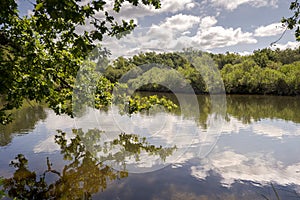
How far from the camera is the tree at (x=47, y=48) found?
116 inches

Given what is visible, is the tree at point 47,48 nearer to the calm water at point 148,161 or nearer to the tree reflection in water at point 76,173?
the calm water at point 148,161

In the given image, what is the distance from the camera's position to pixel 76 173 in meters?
8.91

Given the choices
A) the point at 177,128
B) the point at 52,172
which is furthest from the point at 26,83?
the point at 177,128

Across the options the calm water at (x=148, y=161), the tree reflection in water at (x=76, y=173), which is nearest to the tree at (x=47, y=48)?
the calm water at (x=148, y=161)

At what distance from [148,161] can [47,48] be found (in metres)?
6.76

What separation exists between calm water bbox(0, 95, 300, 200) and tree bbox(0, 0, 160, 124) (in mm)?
486

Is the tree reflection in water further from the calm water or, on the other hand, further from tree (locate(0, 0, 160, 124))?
tree (locate(0, 0, 160, 124))

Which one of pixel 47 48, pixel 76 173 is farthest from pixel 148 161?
pixel 47 48

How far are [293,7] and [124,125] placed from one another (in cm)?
1221

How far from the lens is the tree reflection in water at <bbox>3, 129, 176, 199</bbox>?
297 inches

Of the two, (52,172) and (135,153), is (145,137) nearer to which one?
(135,153)

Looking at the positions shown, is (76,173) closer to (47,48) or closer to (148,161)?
(148,161)

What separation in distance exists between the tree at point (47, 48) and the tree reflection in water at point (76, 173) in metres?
3.11

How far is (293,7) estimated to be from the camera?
5043 mm
